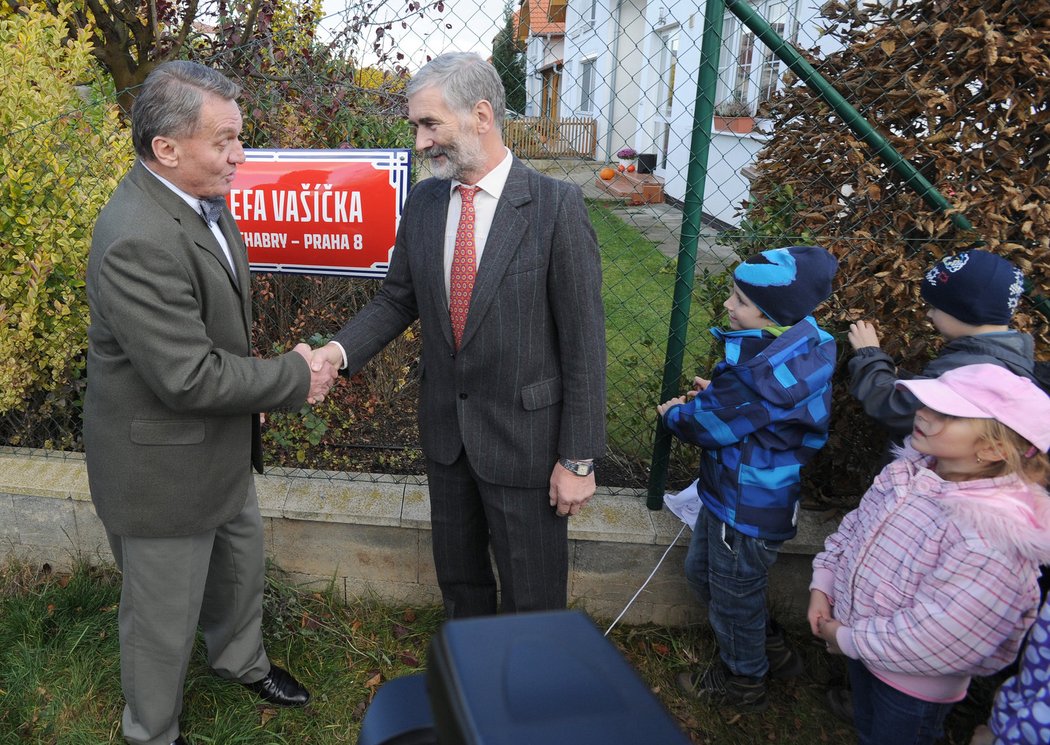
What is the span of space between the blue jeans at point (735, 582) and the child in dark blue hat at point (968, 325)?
536 millimetres

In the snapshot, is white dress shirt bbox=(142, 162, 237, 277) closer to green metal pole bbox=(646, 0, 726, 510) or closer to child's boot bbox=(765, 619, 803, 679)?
green metal pole bbox=(646, 0, 726, 510)

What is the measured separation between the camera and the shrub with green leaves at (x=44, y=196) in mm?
2836

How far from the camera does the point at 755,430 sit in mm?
2133

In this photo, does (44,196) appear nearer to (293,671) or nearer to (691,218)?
(293,671)

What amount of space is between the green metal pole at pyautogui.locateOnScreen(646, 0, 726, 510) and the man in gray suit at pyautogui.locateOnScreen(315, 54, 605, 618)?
0.59 m

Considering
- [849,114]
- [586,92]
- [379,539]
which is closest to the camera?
[849,114]

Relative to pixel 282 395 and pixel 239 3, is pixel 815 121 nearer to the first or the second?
pixel 282 395

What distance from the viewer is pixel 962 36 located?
2330 mm

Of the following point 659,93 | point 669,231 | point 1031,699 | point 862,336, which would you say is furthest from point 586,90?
point 1031,699

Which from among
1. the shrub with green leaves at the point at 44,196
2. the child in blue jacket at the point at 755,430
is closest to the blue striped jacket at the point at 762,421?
the child in blue jacket at the point at 755,430

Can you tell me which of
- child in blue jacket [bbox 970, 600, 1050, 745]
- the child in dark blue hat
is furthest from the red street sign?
child in blue jacket [bbox 970, 600, 1050, 745]

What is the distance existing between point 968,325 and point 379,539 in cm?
206

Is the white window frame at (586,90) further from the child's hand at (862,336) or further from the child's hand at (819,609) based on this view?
the child's hand at (819,609)

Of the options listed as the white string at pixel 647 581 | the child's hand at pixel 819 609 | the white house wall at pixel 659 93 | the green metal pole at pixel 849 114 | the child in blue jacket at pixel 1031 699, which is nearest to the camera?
the child in blue jacket at pixel 1031 699
